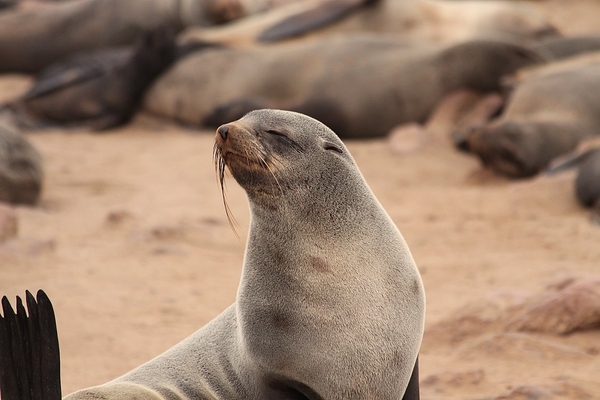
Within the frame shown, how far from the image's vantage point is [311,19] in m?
10.7

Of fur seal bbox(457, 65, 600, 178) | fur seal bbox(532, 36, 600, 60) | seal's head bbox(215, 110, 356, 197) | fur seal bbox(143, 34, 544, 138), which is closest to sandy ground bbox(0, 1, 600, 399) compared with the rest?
fur seal bbox(457, 65, 600, 178)

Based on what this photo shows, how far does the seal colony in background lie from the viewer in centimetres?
293

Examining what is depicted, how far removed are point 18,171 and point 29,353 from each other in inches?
165

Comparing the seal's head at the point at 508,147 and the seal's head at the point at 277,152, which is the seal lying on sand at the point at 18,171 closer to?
the seal's head at the point at 508,147

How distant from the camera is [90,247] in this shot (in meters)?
5.79

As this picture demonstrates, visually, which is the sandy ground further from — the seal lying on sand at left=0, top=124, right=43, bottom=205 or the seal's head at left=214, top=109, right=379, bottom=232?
the seal's head at left=214, top=109, right=379, bottom=232

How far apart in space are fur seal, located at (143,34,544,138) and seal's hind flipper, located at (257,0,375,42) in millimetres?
379

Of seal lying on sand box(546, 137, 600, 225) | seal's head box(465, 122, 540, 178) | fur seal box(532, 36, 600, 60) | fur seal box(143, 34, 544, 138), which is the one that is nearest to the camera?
seal lying on sand box(546, 137, 600, 225)

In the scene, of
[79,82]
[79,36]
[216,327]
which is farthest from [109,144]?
[216,327]

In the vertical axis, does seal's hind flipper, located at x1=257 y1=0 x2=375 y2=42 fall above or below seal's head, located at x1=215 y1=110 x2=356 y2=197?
below

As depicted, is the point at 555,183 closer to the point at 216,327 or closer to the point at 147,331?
the point at 147,331

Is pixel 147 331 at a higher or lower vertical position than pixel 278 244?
lower

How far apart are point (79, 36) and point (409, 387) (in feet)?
31.1

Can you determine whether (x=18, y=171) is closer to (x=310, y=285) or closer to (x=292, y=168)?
(x=292, y=168)
